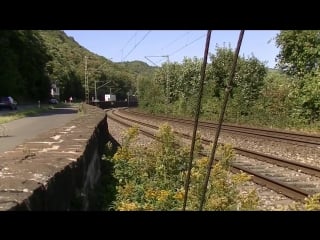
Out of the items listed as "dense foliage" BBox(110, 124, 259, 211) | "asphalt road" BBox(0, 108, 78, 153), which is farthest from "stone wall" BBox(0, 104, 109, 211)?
"asphalt road" BBox(0, 108, 78, 153)

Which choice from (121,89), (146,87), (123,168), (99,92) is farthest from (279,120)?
(121,89)

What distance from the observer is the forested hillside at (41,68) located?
234ft

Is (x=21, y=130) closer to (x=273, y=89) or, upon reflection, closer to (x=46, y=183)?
(x=273, y=89)

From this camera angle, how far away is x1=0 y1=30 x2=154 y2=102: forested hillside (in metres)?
71.3

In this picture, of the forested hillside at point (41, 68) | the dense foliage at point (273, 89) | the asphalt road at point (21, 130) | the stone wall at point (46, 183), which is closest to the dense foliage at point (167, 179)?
the stone wall at point (46, 183)

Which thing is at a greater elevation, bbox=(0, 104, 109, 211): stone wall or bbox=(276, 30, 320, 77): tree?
bbox=(276, 30, 320, 77): tree

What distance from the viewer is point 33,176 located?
320 cm

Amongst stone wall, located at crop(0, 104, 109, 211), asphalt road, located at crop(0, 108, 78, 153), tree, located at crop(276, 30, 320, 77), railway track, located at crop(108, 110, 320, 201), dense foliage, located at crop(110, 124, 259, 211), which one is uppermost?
tree, located at crop(276, 30, 320, 77)

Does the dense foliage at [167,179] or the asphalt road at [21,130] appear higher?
the dense foliage at [167,179]

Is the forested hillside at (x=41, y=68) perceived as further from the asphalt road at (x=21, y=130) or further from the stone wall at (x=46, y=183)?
the stone wall at (x=46, y=183)

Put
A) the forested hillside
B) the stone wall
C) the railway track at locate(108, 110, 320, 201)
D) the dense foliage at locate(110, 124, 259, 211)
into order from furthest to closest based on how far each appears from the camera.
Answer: the forested hillside
the railway track at locate(108, 110, 320, 201)
the dense foliage at locate(110, 124, 259, 211)
the stone wall

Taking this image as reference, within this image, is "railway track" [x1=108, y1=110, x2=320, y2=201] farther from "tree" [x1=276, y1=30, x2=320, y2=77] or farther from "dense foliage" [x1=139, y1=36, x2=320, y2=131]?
"tree" [x1=276, y1=30, x2=320, y2=77]

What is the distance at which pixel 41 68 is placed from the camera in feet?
299

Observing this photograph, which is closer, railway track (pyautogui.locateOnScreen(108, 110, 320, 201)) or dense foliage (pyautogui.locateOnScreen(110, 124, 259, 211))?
dense foliage (pyautogui.locateOnScreen(110, 124, 259, 211))
